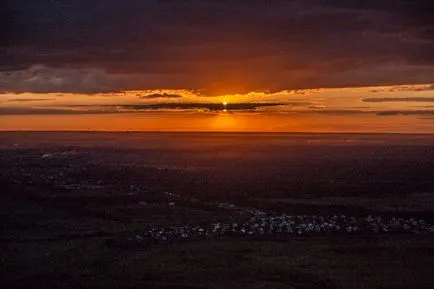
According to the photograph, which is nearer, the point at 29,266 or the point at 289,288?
the point at 289,288

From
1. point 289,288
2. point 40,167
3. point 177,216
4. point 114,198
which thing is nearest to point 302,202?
point 177,216

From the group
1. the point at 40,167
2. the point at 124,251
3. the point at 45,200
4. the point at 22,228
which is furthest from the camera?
the point at 40,167

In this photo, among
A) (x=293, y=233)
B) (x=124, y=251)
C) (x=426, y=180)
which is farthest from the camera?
(x=426, y=180)

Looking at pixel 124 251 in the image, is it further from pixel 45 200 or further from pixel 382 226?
pixel 45 200

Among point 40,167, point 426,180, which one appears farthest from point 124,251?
point 40,167

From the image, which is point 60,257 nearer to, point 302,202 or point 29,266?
point 29,266

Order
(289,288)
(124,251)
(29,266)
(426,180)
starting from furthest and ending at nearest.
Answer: (426,180), (124,251), (29,266), (289,288)
